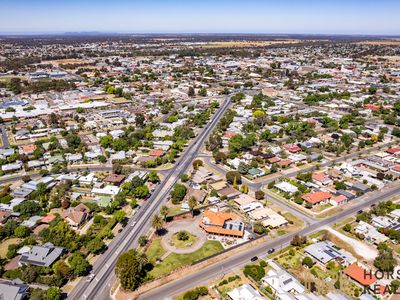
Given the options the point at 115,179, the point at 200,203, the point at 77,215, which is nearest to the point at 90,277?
the point at 77,215

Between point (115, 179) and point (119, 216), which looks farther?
point (115, 179)

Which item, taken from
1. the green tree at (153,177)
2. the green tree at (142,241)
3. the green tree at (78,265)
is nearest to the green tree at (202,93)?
the green tree at (153,177)

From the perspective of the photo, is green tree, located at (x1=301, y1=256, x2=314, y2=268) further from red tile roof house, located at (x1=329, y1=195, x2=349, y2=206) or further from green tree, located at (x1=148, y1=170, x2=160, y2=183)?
green tree, located at (x1=148, y1=170, x2=160, y2=183)

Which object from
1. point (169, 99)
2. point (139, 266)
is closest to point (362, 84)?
point (169, 99)

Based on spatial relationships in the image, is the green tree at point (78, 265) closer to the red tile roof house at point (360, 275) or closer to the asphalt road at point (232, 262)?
the asphalt road at point (232, 262)

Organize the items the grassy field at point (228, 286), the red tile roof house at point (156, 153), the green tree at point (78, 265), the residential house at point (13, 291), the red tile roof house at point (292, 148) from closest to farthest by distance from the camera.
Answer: the residential house at point (13, 291) < the grassy field at point (228, 286) < the green tree at point (78, 265) < the red tile roof house at point (156, 153) < the red tile roof house at point (292, 148)

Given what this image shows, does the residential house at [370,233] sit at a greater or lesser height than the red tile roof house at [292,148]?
lesser

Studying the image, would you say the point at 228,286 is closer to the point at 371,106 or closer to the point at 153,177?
the point at 153,177

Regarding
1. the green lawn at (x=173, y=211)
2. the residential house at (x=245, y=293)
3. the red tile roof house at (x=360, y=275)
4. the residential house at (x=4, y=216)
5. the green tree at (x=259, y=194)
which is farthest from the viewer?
the green tree at (x=259, y=194)
